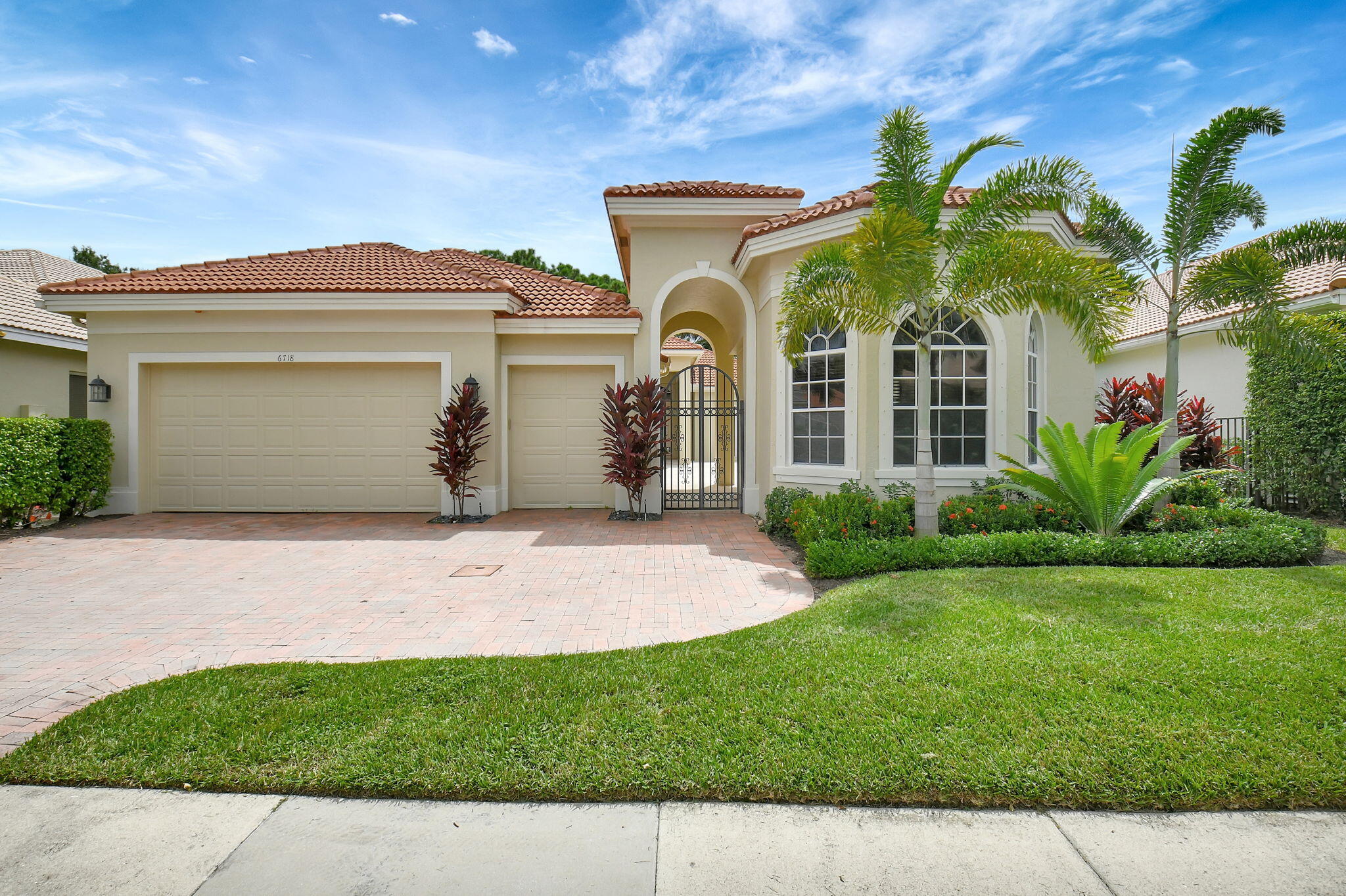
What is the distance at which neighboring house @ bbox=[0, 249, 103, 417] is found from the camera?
13.5 meters

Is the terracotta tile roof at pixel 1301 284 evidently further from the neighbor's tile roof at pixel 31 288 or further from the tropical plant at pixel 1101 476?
the neighbor's tile roof at pixel 31 288

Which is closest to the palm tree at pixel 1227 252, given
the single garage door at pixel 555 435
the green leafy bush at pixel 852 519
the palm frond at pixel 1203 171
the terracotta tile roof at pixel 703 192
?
the palm frond at pixel 1203 171

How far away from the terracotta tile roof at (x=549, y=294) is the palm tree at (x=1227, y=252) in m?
7.67

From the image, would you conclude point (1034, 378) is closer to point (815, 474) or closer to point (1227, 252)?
point (1227, 252)

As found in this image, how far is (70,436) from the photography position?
10289 mm

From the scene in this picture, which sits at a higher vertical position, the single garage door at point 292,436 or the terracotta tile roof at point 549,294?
the terracotta tile roof at point 549,294

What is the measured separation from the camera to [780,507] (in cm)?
942

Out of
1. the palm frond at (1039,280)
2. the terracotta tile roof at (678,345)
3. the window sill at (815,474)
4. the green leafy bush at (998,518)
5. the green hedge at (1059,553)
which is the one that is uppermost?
the terracotta tile roof at (678,345)

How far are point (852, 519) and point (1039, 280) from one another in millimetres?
3346

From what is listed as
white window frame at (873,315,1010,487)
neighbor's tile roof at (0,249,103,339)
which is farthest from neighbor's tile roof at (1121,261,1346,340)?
neighbor's tile roof at (0,249,103,339)

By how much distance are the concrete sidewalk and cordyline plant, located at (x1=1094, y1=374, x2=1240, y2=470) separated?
36.0 feet

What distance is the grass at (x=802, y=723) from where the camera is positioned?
2824 millimetres

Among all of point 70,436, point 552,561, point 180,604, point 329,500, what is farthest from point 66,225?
point 552,561

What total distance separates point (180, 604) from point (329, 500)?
20.1 ft
